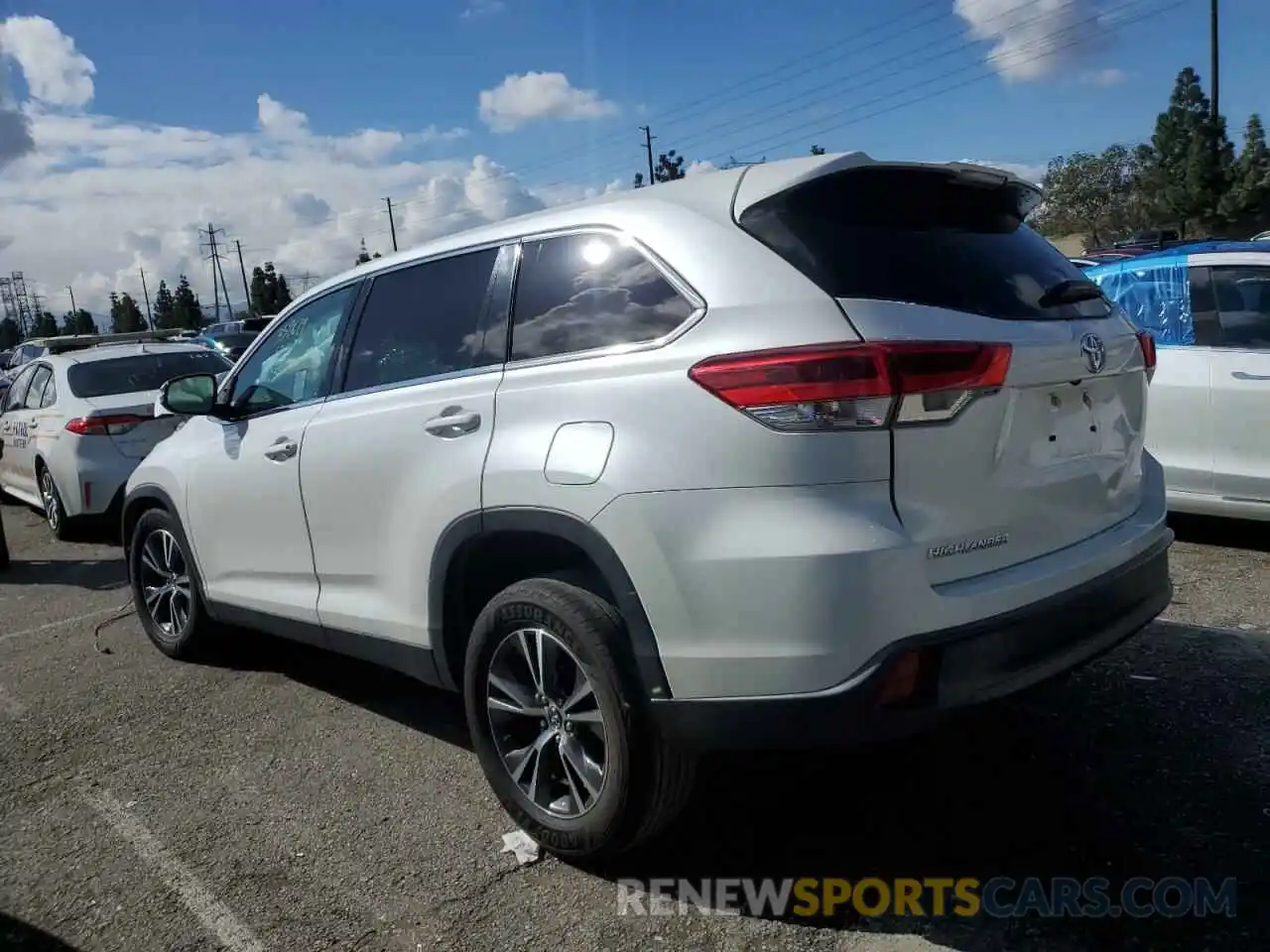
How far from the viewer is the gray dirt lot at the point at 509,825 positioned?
9.02 feet

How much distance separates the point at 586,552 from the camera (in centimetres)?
276

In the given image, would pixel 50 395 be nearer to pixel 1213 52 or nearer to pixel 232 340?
pixel 232 340

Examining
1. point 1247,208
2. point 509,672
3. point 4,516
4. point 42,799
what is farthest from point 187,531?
point 1247,208

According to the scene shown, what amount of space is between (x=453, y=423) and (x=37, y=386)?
7.86 m

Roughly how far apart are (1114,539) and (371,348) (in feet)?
8.48

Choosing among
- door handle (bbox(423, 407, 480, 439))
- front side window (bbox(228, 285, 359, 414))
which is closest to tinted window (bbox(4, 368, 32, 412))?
front side window (bbox(228, 285, 359, 414))

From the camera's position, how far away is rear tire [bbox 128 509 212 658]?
4.92 metres

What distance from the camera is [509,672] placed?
3096 millimetres

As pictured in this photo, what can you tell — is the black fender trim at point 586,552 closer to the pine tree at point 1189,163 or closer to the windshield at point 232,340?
the windshield at point 232,340

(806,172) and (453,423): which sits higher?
(806,172)

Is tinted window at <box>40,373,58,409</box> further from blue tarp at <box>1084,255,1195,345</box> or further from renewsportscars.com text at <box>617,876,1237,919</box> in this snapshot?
blue tarp at <box>1084,255,1195,345</box>

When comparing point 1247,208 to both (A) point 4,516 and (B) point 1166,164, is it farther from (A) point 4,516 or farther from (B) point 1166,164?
(A) point 4,516

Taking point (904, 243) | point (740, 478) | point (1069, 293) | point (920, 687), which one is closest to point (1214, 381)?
point (1069, 293)

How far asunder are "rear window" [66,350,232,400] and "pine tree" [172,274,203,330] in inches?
3226
